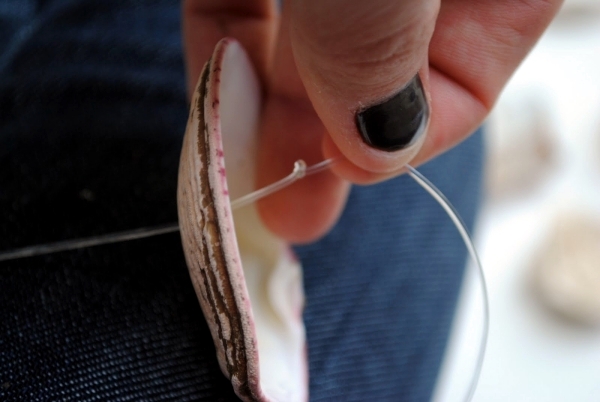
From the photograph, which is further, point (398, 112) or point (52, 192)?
point (52, 192)

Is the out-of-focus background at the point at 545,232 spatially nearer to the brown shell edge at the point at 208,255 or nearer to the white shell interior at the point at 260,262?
→ the white shell interior at the point at 260,262

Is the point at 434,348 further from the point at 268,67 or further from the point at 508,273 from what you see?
the point at 508,273

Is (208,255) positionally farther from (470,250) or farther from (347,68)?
(470,250)

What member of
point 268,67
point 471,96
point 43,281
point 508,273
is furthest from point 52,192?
point 508,273

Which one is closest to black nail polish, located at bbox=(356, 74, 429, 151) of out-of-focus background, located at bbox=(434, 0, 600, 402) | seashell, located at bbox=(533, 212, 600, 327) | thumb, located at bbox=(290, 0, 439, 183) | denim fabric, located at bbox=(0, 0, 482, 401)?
thumb, located at bbox=(290, 0, 439, 183)

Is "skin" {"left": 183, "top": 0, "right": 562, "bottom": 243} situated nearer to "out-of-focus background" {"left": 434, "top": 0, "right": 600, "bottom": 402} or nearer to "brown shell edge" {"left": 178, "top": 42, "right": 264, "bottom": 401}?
"brown shell edge" {"left": 178, "top": 42, "right": 264, "bottom": 401}

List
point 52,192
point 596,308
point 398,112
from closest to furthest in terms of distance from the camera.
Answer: point 398,112, point 52,192, point 596,308
